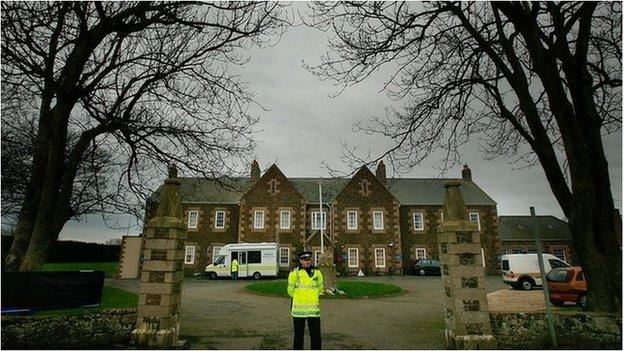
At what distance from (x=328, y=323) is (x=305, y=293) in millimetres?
5135

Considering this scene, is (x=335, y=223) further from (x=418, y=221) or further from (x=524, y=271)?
(x=524, y=271)

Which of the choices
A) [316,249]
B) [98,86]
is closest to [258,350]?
[98,86]

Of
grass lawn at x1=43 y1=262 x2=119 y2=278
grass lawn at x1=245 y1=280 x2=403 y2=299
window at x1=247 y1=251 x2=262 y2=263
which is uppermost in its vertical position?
window at x1=247 y1=251 x2=262 y2=263

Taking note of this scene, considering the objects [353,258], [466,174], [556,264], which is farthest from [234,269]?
[466,174]

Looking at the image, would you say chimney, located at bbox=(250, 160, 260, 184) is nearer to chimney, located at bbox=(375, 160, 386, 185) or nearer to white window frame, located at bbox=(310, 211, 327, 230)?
white window frame, located at bbox=(310, 211, 327, 230)

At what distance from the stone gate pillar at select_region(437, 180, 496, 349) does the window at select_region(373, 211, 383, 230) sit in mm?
28462

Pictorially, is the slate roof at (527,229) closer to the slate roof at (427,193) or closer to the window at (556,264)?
the slate roof at (427,193)

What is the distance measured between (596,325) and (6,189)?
2499 cm

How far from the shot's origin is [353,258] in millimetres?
35625

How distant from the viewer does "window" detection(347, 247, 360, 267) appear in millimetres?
35500

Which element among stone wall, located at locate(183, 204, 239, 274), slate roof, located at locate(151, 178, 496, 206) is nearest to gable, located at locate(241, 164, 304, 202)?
slate roof, located at locate(151, 178, 496, 206)

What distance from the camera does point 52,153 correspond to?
10.4 meters

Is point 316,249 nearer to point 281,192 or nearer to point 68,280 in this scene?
point 281,192

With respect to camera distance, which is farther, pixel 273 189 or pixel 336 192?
pixel 336 192
